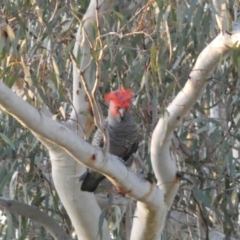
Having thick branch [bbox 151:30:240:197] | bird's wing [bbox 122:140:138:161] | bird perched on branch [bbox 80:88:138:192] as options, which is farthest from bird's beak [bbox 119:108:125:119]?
thick branch [bbox 151:30:240:197]

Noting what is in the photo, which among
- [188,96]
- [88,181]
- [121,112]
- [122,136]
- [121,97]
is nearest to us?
[188,96]

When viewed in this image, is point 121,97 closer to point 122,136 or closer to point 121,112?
point 121,112

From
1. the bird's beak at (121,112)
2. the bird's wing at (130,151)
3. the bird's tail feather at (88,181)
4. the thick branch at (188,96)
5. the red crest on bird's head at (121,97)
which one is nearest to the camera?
Result: the thick branch at (188,96)

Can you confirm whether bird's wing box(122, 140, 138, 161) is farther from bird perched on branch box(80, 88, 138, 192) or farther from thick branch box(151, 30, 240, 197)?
thick branch box(151, 30, 240, 197)

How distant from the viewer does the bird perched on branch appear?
93.4 inches

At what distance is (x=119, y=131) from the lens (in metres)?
2.75

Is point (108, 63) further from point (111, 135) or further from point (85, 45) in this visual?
point (111, 135)

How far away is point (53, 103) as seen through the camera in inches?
98.3

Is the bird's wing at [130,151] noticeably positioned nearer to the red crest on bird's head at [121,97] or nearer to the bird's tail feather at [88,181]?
the red crest on bird's head at [121,97]

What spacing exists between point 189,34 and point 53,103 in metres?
0.55

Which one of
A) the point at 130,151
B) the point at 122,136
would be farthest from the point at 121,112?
the point at 130,151

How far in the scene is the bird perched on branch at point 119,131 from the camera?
2373 mm

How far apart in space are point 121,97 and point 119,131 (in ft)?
1.04

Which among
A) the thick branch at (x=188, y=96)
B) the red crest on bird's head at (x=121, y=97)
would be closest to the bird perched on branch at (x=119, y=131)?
the red crest on bird's head at (x=121, y=97)
